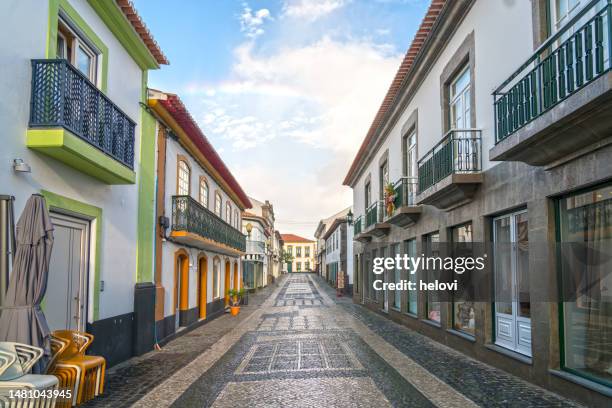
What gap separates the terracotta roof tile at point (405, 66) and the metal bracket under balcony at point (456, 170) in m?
2.50

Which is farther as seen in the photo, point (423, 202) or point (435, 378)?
point (423, 202)

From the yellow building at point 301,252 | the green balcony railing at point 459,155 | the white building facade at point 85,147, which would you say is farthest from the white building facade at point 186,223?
the yellow building at point 301,252

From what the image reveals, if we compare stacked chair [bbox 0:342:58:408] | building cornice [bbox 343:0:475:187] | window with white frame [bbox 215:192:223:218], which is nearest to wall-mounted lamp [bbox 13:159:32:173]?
stacked chair [bbox 0:342:58:408]

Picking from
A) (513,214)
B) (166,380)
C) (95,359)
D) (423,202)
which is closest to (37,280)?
(95,359)

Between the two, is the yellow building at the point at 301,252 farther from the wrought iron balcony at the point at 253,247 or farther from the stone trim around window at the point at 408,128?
the stone trim around window at the point at 408,128

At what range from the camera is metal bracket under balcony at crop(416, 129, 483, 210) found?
893 cm

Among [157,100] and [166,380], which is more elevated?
[157,100]

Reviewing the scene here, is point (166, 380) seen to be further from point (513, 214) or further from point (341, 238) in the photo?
point (341, 238)

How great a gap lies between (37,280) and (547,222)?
6051mm

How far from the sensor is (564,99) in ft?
17.9

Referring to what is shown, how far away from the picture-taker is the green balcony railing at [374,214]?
1733 cm

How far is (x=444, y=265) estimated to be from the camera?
36.7 feet
